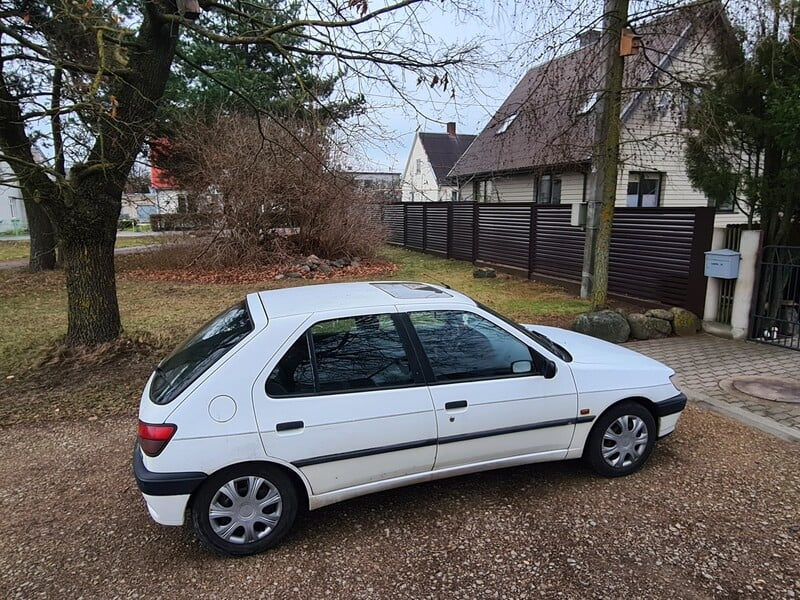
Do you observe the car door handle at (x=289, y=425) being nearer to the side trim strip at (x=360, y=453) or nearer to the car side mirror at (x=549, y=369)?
the side trim strip at (x=360, y=453)

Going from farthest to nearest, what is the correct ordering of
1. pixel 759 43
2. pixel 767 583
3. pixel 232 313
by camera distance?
1. pixel 759 43
2. pixel 232 313
3. pixel 767 583

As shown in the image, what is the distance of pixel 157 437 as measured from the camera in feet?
8.95

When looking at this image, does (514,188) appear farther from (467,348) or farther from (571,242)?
(467,348)

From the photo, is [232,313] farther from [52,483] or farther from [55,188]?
[55,188]

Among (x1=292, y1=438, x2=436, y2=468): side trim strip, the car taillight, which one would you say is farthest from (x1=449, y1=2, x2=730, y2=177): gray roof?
the car taillight

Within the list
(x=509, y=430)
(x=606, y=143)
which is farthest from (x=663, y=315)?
(x=509, y=430)

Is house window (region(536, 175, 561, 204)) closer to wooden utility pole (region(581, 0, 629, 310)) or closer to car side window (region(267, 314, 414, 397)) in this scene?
wooden utility pole (region(581, 0, 629, 310))

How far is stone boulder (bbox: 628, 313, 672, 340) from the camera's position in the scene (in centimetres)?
756

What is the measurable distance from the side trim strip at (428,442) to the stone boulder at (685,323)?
502 cm

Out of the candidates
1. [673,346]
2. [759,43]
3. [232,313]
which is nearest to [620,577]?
[232,313]

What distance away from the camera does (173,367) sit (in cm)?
322

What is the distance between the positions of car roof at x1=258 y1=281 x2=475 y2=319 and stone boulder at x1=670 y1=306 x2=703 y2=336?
5.30m

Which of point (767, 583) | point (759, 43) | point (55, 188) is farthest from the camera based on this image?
point (759, 43)

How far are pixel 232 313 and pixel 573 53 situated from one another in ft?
23.0
